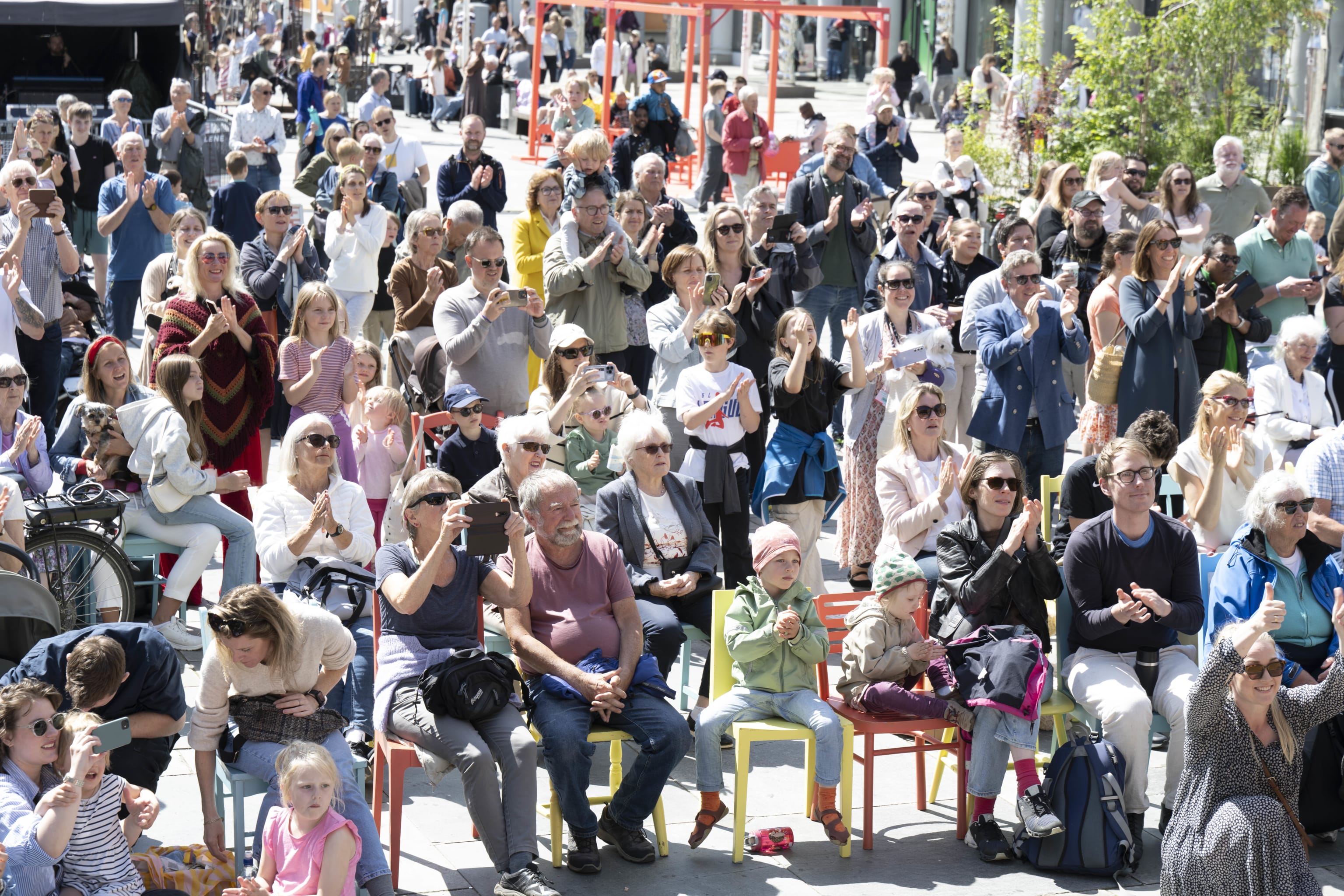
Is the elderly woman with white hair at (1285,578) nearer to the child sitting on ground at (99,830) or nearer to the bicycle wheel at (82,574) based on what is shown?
the child sitting on ground at (99,830)

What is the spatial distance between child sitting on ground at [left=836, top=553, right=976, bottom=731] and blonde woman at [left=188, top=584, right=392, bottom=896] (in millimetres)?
1899

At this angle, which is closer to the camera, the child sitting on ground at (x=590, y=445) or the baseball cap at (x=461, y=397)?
the child sitting on ground at (x=590, y=445)

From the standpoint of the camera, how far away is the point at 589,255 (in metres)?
9.20

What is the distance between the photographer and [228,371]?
8102mm

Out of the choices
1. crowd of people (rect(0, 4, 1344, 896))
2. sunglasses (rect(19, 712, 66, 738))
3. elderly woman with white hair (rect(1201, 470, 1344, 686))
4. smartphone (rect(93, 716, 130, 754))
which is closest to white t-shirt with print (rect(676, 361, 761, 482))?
crowd of people (rect(0, 4, 1344, 896))

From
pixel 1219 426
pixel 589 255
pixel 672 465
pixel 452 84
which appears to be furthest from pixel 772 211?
pixel 452 84

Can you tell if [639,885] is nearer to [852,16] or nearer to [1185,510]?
[1185,510]

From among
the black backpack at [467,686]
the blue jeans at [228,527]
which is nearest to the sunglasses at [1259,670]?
the black backpack at [467,686]

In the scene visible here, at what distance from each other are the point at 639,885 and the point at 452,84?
28600 millimetres

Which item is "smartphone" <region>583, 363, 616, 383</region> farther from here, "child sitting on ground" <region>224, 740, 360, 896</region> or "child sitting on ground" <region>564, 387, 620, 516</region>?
"child sitting on ground" <region>224, 740, 360, 896</region>

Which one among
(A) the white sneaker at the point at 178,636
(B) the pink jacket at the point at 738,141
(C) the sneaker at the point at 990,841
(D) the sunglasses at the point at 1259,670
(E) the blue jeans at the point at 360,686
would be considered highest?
(B) the pink jacket at the point at 738,141

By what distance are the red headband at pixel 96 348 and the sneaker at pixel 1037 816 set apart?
430cm

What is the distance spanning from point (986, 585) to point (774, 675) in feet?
2.85

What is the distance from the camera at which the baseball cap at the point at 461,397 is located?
7.55m
